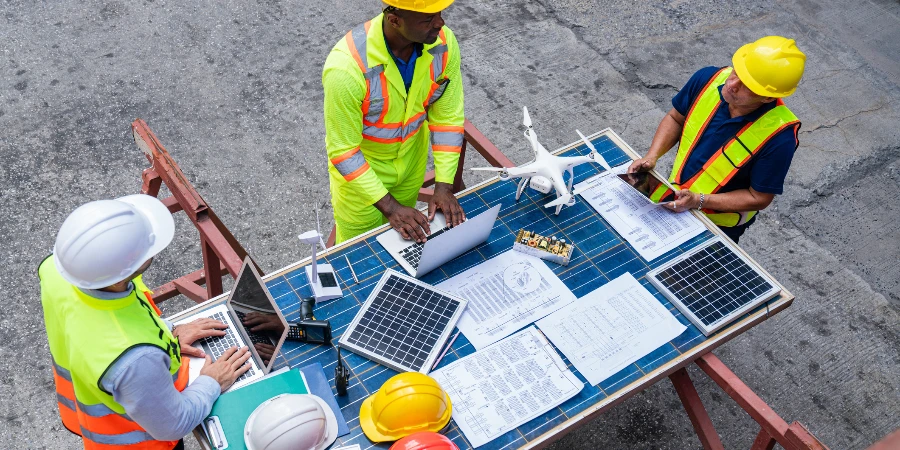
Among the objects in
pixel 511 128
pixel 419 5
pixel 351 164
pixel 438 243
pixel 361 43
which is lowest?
pixel 511 128

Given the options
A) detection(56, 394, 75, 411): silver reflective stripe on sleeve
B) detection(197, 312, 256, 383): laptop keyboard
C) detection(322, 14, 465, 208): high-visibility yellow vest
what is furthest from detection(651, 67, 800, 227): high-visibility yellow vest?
detection(56, 394, 75, 411): silver reflective stripe on sleeve

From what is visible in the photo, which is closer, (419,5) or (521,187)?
(419,5)

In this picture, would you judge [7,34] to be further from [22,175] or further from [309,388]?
[309,388]

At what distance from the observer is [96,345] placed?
2182mm

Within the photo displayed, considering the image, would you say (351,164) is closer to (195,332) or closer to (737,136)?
(195,332)

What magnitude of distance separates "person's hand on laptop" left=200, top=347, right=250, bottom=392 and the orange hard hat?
672mm

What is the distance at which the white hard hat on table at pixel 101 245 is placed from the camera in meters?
2.10

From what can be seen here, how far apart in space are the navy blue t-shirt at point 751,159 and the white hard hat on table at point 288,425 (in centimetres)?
227

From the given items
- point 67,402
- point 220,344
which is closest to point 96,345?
point 67,402

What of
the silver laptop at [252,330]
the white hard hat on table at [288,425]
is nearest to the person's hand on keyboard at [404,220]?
the silver laptop at [252,330]

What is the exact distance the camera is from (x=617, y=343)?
3.04 m

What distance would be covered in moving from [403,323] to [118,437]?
1115 mm

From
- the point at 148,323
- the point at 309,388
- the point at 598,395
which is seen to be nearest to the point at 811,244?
the point at 598,395

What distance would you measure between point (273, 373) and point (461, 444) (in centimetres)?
75
